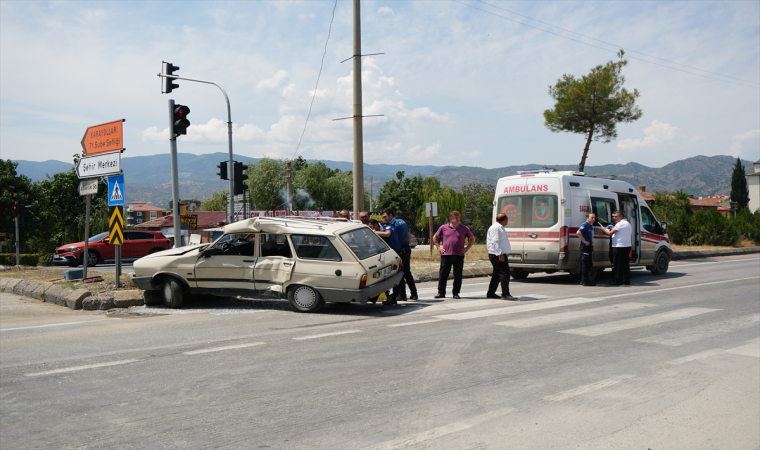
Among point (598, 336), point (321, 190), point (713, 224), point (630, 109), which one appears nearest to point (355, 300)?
point (598, 336)

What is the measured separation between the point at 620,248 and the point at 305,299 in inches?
317

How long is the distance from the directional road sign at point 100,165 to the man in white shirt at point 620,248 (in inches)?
440

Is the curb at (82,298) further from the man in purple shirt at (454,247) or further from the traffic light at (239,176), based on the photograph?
the traffic light at (239,176)

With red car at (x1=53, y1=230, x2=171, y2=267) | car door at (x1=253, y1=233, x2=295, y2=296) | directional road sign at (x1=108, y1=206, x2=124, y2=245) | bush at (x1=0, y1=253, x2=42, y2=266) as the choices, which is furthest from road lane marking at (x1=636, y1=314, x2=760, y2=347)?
bush at (x1=0, y1=253, x2=42, y2=266)

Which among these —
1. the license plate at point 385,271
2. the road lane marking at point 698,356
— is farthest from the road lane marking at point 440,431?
the license plate at point 385,271

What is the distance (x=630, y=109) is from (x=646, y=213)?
1214 centimetres

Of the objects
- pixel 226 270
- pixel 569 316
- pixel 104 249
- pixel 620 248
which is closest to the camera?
pixel 569 316

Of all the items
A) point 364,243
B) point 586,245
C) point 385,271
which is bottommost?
point 385,271

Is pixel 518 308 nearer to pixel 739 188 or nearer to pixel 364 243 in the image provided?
pixel 364 243

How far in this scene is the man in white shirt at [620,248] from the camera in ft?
43.9

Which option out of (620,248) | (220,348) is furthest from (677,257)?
(220,348)

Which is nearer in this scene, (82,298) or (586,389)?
Answer: (586,389)

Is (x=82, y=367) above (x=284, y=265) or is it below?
below

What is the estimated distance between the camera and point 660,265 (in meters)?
16.5
